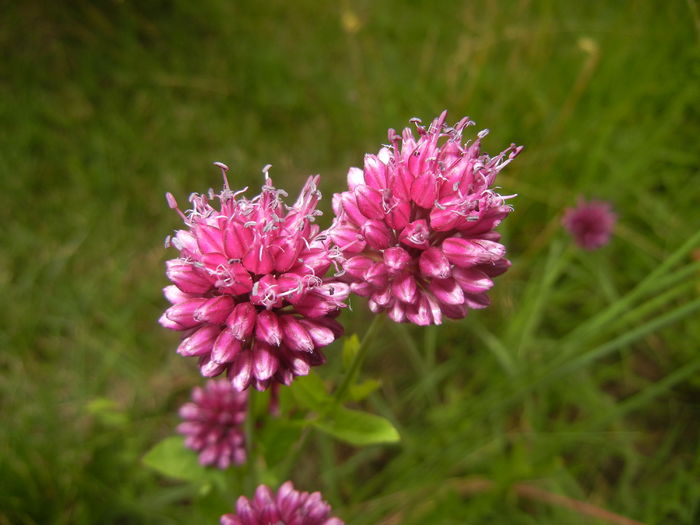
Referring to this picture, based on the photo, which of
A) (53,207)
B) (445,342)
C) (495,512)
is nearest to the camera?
(495,512)

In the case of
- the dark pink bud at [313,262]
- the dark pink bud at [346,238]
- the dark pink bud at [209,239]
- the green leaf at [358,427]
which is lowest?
the green leaf at [358,427]

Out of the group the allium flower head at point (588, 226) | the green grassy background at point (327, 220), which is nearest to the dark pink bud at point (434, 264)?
the green grassy background at point (327, 220)

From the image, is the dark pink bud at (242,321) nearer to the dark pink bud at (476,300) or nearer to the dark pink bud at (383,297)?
the dark pink bud at (383,297)

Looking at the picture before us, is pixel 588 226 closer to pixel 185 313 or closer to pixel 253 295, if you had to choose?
pixel 253 295

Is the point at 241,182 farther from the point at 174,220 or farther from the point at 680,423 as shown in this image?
the point at 680,423

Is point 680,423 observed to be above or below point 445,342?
below

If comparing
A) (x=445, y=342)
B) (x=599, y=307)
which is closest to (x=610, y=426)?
(x=599, y=307)

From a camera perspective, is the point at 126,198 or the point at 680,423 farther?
the point at 126,198
